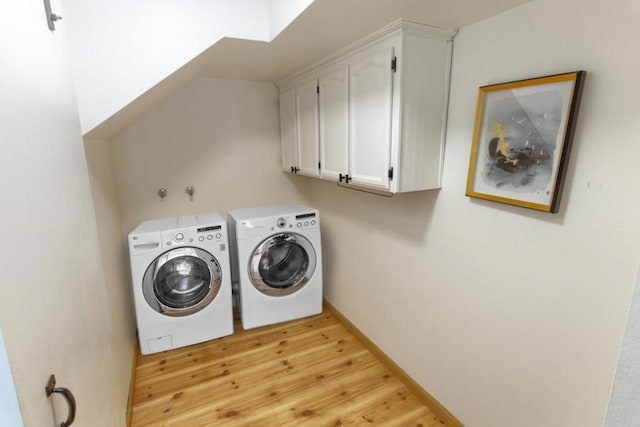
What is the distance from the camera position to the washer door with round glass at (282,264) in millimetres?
2545

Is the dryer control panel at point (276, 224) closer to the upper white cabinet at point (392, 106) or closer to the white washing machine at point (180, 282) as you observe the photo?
the white washing machine at point (180, 282)

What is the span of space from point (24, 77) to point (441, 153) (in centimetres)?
163

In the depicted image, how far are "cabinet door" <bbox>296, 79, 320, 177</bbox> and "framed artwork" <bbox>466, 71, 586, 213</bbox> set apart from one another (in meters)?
1.17

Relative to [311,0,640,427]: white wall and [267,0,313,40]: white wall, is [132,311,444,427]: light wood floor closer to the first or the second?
[311,0,640,427]: white wall

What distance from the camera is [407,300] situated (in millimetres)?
2043

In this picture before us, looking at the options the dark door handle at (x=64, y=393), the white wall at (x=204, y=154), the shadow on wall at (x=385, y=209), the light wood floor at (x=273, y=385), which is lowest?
the light wood floor at (x=273, y=385)

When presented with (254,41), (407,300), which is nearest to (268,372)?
(407,300)

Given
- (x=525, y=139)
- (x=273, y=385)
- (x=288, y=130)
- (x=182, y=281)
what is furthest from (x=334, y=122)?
(x=273, y=385)

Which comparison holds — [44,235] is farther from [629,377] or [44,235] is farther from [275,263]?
[275,263]

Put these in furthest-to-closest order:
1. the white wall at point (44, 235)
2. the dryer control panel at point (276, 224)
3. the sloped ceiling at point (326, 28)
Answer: the dryer control panel at point (276, 224), the sloped ceiling at point (326, 28), the white wall at point (44, 235)

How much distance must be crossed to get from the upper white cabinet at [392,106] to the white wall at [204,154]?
3.50 ft

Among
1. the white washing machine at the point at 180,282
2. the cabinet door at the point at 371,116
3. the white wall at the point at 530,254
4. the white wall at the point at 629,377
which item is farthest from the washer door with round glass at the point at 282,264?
the white wall at the point at 629,377

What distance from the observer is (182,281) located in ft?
7.96

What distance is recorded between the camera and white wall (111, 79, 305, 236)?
260 centimetres
